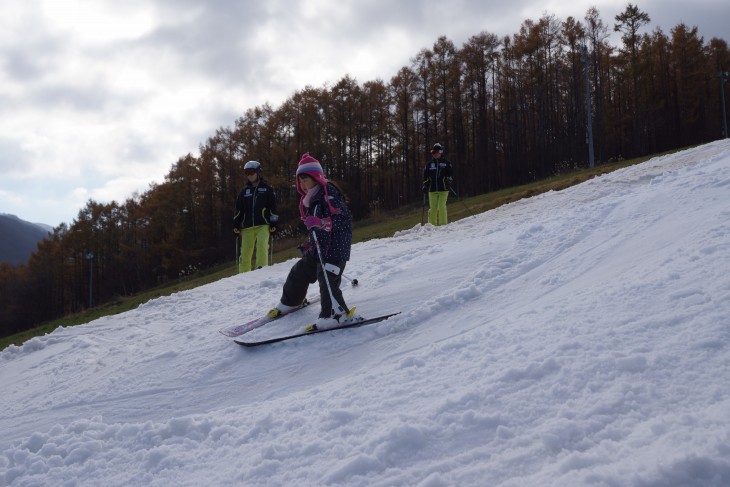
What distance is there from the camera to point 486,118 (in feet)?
127

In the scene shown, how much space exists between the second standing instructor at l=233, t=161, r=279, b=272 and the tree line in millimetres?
25081

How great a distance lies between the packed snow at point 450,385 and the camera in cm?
242

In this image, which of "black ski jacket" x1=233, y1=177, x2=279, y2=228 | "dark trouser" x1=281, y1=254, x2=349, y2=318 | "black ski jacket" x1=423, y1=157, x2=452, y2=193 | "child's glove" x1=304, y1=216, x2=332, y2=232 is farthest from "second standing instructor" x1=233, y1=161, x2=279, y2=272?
"child's glove" x1=304, y1=216, x2=332, y2=232

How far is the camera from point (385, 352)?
4301mm

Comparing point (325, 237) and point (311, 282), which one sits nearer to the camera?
point (325, 237)

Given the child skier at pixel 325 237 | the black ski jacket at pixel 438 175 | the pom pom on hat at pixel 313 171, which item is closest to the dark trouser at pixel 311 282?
the child skier at pixel 325 237

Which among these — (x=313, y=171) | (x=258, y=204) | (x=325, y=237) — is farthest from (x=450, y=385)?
(x=258, y=204)

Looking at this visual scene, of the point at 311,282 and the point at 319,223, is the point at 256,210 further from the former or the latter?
the point at 319,223

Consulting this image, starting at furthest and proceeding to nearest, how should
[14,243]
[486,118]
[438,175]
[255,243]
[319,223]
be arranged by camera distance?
[14,243] → [486,118] → [438,175] → [255,243] → [319,223]

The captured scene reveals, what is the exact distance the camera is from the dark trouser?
16.9ft

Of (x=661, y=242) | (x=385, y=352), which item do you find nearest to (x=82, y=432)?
(x=385, y=352)

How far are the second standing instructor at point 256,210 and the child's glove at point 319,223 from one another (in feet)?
13.9

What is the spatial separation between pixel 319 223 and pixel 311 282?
2.51 feet

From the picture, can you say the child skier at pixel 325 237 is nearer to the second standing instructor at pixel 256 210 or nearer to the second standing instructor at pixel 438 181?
the second standing instructor at pixel 256 210
